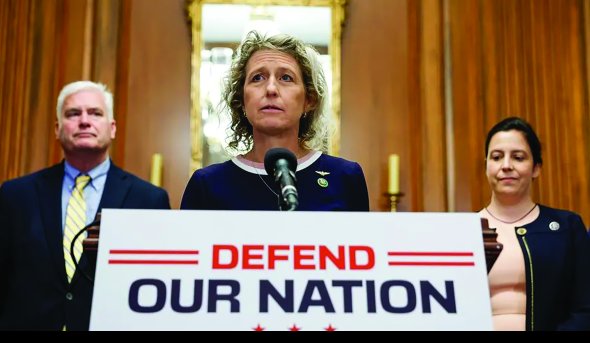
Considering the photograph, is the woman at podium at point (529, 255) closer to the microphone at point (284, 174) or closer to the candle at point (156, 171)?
the microphone at point (284, 174)

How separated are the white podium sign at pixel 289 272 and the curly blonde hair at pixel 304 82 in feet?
3.11

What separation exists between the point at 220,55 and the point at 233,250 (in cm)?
335

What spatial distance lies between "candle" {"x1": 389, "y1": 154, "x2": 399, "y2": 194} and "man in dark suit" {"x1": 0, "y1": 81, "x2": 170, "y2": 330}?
1804 millimetres

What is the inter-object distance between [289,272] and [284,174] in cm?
27

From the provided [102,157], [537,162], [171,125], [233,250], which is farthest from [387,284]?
[171,125]

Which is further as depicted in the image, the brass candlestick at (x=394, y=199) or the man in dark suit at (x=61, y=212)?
the brass candlestick at (x=394, y=199)

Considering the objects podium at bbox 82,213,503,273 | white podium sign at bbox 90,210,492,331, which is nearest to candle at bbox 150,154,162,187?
podium at bbox 82,213,503,273

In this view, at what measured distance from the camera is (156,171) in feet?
14.6

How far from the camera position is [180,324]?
134 cm

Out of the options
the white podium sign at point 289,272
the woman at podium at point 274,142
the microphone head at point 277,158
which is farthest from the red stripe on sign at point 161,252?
the woman at podium at point 274,142

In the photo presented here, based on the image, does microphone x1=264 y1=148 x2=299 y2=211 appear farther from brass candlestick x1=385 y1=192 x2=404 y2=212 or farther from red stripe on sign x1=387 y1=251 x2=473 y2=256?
brass candlestick x1=385 y1=192 x2=404 y2=212

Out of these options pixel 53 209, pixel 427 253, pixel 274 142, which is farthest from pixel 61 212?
pixel 427 253

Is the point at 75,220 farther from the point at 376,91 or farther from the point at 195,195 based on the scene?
the point at 376,91

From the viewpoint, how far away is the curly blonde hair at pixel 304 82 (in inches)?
90.3
